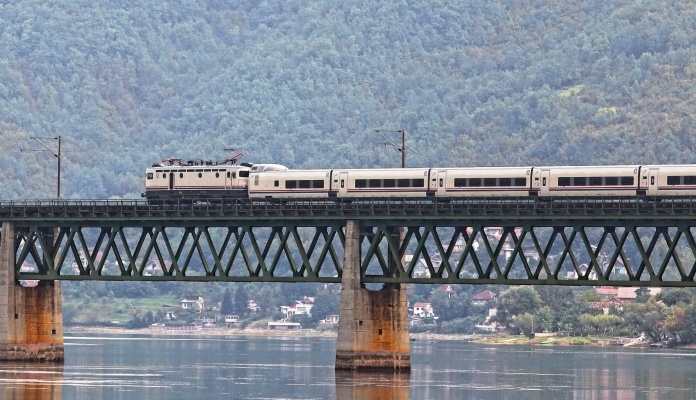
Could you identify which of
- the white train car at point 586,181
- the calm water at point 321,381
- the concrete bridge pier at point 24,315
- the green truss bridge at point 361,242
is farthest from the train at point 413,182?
the calm water at point 321,381

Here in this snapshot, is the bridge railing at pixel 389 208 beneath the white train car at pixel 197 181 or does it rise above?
beneath

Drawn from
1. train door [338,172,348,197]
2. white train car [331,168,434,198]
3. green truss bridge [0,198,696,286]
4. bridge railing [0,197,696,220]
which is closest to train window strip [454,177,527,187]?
bridge railing [0,197,696,220]

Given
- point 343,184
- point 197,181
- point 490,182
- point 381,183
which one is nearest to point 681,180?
point 490,182

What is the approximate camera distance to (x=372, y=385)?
122938mm

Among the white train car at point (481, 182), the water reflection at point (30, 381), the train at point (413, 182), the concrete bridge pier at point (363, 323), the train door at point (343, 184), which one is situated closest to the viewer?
the water reflection at point (30, 381)

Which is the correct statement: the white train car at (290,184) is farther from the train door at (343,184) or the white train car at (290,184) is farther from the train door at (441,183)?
the train door at (441,183)

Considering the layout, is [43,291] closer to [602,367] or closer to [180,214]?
[180,214]

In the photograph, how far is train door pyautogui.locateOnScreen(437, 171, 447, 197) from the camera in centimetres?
13438

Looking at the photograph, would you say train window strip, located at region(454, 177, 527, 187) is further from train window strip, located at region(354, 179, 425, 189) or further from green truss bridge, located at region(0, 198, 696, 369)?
train window strip, located at region(354, 179, 425, 189)

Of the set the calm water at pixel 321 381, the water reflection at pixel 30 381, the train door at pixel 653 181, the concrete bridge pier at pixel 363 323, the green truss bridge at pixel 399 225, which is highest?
the train door at pixel 653 181

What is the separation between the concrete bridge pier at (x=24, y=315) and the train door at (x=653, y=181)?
50115 mm

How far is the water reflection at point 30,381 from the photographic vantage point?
114938mm

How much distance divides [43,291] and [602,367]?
206ft

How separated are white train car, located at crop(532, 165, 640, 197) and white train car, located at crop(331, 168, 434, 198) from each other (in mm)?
9207
